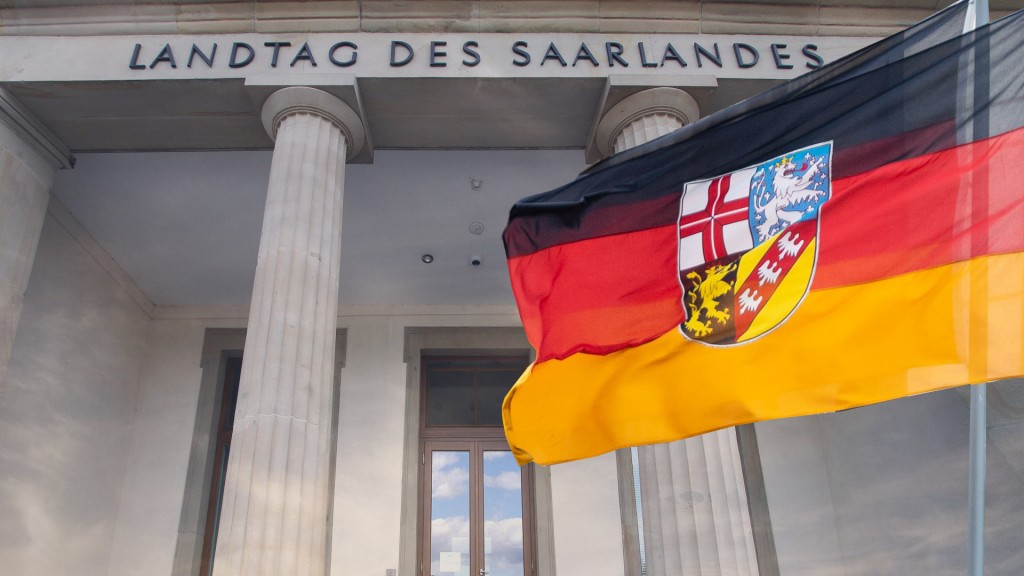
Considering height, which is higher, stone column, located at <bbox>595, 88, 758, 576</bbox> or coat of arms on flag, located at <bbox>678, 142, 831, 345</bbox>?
coat of arms on flag, located at <bbox>678, 142, 831, 345</bbox>

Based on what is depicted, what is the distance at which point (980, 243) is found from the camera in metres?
3.35

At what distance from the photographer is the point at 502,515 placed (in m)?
10.6

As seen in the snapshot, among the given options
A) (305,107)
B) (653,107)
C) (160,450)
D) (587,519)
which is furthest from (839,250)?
(160,450)

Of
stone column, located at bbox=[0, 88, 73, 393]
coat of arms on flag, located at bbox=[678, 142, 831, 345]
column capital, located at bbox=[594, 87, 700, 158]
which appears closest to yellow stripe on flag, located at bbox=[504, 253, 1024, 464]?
coat of arms on flag, located at bbox=[678, 142, 831, 345]

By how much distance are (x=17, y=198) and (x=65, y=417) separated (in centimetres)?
327

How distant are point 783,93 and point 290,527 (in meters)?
4.34

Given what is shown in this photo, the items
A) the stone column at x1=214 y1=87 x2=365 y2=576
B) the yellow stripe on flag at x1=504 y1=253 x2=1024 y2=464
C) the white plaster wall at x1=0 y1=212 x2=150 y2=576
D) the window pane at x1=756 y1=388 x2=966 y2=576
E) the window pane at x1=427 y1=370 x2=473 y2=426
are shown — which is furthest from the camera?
the window pane at x1=427 y1=370 x2=473 y2=426

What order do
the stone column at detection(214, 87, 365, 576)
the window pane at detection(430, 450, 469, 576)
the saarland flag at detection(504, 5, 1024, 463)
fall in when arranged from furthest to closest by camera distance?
the window pane at detection(430, 450, 469, 576), the stone column at detection(214, 87, 365, 576), the saarland flag at detection(504, 5, 1024, 463)

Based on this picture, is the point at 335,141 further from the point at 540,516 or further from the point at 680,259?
the point at 540,516

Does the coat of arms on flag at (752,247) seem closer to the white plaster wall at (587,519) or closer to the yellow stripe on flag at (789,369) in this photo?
the yellow stripe on flag at (789,369)

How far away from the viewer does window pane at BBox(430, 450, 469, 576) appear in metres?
10.2

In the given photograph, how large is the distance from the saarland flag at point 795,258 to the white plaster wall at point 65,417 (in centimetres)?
699

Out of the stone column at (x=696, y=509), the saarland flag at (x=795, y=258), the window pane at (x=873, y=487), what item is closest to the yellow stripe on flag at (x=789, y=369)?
the saarland flag at (x=795, y=258)

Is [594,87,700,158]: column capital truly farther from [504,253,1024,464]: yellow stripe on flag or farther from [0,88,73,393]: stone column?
[0,88,73,393]: stone column
